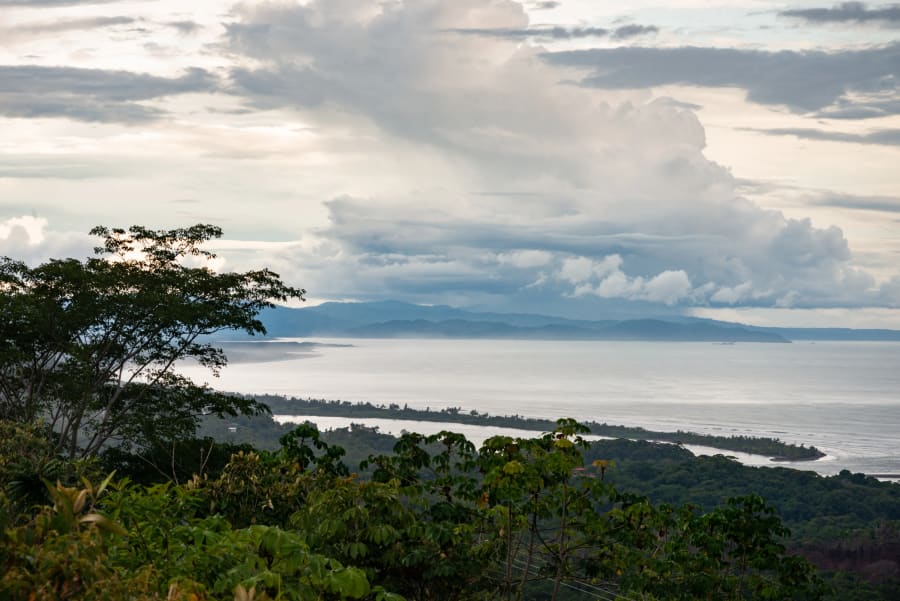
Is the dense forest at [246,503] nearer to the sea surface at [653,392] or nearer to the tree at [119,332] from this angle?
the tree at [119,332]

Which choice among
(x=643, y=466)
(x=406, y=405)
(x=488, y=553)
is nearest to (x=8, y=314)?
(x=488, y=553)

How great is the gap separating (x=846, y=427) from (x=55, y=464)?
335 ft

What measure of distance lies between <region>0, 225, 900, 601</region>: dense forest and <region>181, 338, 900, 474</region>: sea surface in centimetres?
6023

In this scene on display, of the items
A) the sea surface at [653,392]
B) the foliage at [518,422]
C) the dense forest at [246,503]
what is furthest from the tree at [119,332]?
the sea surface at [653,392]

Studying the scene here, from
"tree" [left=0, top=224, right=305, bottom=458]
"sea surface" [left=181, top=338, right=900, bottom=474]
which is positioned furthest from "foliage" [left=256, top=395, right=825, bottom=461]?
"tree" [left=0, top=224, right=305, bottom=458]

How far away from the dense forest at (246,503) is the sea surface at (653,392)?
6023 cm

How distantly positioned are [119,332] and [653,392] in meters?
118

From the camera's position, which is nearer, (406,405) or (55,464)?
(55,464)

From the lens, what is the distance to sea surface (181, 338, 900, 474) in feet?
299

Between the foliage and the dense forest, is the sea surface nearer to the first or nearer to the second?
the foliage

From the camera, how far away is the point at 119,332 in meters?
18.7

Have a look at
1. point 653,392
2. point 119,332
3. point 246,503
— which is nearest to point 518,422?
point 653,392

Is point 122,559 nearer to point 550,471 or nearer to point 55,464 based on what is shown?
point 55,464

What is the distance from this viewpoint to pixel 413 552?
6.19 metres
